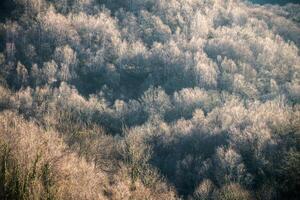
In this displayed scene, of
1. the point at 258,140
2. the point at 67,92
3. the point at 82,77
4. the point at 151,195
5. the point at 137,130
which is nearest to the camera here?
the point at 151,195

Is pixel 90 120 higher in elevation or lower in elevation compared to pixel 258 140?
Answer: lower

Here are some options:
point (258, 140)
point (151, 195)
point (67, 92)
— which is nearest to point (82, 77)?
point (67, 92)

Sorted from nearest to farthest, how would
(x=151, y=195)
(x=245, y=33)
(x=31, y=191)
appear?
1. (x=31, y=191)
2. (x=151, y=195)
3. (x=245, y=33)

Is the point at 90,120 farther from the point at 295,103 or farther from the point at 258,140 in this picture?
the point at 295,103

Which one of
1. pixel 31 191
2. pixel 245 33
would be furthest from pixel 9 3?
pixel 31 191

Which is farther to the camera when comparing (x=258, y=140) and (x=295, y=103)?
(x=295, y=103)

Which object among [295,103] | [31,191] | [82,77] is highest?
[31,191]
